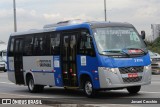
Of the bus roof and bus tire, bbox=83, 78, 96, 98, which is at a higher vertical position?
the bus roof

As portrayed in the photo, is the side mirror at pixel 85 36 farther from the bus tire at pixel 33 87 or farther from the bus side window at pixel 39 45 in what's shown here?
the bus tire at pixel 33 87

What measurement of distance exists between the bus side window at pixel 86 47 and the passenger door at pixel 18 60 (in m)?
5.16

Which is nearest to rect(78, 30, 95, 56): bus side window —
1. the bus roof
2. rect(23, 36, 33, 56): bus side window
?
the bus roof

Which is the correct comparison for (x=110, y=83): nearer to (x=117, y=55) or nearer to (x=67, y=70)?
(x=117, y=55)

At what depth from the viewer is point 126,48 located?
52.4 ft

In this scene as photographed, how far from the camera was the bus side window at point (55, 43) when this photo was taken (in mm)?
17989

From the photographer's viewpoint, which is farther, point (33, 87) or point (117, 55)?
point (33, 87)

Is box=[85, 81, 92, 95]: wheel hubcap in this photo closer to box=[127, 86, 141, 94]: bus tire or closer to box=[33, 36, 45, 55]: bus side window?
box=[127, 86, 141, 94]: bus tire

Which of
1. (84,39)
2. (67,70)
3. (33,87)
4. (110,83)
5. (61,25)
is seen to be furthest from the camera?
(33,87)

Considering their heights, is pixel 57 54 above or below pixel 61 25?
below

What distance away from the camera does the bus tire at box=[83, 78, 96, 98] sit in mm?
16031

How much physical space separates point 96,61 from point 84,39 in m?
1.12

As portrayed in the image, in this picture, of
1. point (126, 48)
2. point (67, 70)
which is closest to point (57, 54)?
point (67, 70)

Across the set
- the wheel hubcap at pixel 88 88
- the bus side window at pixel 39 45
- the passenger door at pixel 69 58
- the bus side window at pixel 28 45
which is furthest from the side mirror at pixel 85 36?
the bus side window at pixel 28 45
